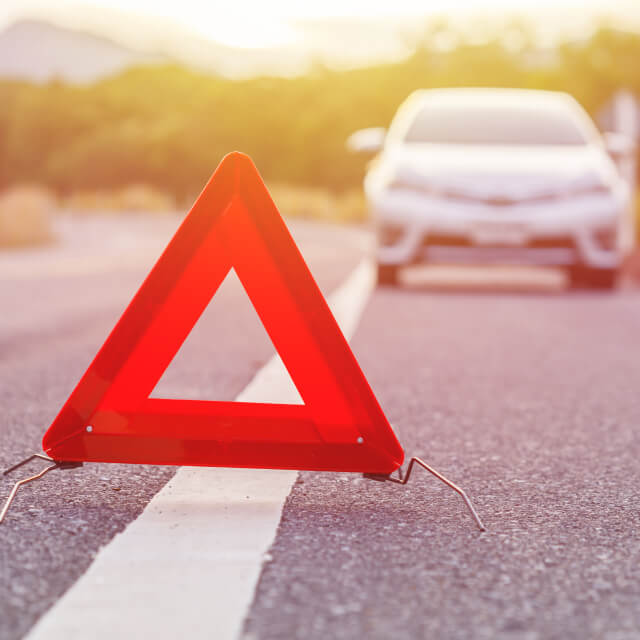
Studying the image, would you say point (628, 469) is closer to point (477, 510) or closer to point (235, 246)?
point (477, 510)

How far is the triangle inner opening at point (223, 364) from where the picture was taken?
13.9ft

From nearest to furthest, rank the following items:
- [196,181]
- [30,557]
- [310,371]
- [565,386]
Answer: [30,557]
[310,371]
[565,386]
[196,181]

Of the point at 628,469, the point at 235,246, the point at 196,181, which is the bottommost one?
the point at 196,181

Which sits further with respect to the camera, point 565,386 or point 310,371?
point 565,386

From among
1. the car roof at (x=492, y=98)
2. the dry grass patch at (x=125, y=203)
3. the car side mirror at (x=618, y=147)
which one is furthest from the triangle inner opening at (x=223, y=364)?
the dry grass patch at (x=125, y=203)

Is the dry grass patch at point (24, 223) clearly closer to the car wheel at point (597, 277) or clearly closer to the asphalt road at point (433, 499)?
the car wheel at point (597, 277)

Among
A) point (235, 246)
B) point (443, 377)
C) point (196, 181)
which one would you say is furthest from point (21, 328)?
point (196, 181)

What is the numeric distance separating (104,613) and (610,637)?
0.79 m

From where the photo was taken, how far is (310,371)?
2631mm

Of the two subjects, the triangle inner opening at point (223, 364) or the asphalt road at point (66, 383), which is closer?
the asphalt road at point (66, 383)

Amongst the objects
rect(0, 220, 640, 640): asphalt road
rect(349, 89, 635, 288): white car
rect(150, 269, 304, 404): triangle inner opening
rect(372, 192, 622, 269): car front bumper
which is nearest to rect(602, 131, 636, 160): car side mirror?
rect(349, 89, 635, 288): white car

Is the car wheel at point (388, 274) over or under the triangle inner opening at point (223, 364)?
under

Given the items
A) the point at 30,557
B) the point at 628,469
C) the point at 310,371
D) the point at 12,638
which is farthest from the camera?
the point at 628,469

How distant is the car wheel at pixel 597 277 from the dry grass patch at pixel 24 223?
367 inches
